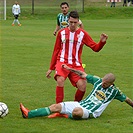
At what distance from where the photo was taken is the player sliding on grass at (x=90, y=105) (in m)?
8.60

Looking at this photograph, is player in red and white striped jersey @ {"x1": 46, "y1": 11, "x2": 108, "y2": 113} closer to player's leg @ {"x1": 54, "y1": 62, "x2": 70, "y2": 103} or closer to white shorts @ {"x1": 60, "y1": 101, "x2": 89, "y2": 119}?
player's leg @ {"x1": 54, "y1": 62, "x2": 70, "y2": 103}

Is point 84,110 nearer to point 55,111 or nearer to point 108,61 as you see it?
point 55,111

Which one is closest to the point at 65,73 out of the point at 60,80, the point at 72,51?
the point at 60,80

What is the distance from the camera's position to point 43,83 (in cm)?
1273

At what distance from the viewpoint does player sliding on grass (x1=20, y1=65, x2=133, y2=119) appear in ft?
28.2

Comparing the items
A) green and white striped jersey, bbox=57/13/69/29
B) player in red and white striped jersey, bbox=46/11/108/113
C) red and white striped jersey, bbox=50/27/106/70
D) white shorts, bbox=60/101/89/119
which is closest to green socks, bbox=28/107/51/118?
white shorts, bbox=60/101/89/119

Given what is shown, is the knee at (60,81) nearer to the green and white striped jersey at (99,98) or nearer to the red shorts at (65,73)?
the red shorts at (65,73)

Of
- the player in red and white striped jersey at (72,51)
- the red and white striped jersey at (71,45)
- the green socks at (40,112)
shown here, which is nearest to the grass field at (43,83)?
the green socks at (40,112)

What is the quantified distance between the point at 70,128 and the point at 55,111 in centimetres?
69

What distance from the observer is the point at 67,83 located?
1295 centimetres

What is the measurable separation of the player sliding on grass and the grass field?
0.12 meters

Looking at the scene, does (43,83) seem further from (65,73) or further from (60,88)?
(60,88)

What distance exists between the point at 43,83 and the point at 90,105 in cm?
414

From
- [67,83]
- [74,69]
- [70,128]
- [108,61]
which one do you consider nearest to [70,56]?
[74,69]
